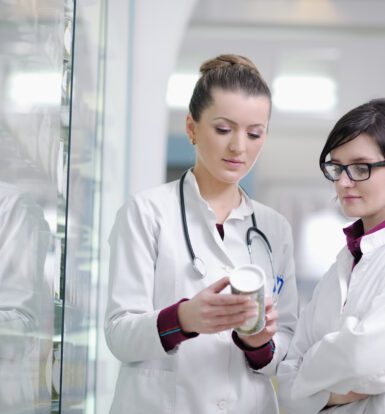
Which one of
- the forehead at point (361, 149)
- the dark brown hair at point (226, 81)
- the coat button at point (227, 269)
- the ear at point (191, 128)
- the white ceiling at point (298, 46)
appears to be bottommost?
the coat button at point (227, 269)

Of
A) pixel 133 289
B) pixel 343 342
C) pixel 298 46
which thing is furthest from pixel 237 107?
pixel 298 46

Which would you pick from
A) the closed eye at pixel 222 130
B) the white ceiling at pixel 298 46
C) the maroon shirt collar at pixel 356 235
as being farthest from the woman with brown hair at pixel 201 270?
the white ceiling at pixel 298 46

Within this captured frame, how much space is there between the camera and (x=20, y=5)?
120cm

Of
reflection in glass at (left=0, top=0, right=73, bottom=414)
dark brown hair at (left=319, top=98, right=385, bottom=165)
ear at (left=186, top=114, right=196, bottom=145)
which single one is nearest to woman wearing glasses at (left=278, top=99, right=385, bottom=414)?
dark brown hair at (left=319, top=98, right=385, bottom=165)

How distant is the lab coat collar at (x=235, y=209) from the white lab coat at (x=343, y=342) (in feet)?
0.81

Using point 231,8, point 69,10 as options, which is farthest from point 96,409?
point 231,8

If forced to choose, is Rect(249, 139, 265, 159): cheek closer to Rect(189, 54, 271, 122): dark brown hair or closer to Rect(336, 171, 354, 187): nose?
Rect(189, 54, 271, 122): dark brown hair

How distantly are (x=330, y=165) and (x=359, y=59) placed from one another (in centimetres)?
415

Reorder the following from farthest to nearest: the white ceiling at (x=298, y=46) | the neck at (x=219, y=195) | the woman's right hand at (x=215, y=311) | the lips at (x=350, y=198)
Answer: the white ceiling at (x=298, y=46), the neck at (x=219, y=195), the lips at (x=350, y=198), the woman's right hand at (x=215, y=311)

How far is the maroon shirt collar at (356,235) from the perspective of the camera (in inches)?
59.6

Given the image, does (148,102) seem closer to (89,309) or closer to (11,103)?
(89,309)

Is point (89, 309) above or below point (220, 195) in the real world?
below

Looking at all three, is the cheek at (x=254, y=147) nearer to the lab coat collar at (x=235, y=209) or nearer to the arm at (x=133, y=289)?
the lab coat collar at (x=235, y=209)

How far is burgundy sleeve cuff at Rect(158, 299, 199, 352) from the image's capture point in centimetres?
143
